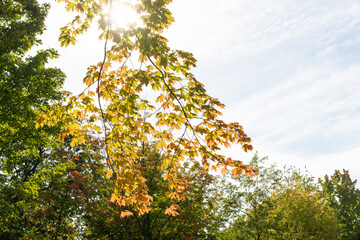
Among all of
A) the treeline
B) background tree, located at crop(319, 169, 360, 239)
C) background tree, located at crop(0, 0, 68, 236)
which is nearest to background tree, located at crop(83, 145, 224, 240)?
the treeline

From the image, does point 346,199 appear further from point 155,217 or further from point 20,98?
point 20,98

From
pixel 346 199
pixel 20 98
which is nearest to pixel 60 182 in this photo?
pixel 20 98

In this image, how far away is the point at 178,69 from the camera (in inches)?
167

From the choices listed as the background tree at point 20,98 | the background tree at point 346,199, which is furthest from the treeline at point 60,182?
the background tree at point 346,199

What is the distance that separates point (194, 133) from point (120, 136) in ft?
5.05

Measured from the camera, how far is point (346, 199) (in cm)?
3503

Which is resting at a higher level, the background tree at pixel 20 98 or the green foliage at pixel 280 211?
the background tree at pixel 20 98

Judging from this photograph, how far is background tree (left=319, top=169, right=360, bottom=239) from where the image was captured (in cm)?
3203

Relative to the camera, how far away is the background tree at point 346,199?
32.0 metres

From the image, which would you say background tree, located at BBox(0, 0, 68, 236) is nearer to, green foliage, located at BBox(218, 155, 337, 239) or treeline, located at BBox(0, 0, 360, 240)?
treeline, located at BBox(0, 0, 360, 240)

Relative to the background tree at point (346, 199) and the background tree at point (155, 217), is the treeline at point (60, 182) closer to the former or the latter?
the background tree at point (155, 217)

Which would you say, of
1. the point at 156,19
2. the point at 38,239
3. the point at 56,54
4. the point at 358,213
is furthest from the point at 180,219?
the point at 358,213

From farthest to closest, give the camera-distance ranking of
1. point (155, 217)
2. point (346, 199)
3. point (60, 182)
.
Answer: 1. point (346, 199)
2. point (60, 182)
3. point (155, 217)

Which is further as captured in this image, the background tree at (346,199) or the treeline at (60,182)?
the background tree at (346,199)
